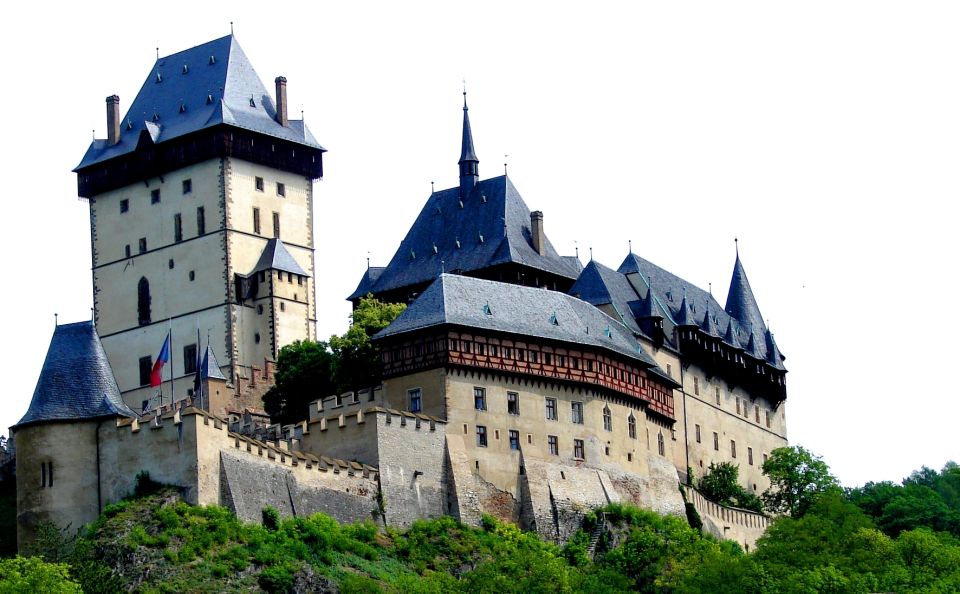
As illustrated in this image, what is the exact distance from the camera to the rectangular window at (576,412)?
98062mm

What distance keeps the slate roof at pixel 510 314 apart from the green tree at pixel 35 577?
70.7 feet

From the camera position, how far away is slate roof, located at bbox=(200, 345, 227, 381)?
354 ft

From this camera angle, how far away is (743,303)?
421 feet

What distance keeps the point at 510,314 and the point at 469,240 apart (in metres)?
15.0

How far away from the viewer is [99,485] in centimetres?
8612

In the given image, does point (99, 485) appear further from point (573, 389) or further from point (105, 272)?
point (105, 272)

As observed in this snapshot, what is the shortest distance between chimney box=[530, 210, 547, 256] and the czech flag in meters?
16.5

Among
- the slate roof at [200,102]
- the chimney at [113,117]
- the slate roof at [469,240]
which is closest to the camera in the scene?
the slate roof at [469,240]

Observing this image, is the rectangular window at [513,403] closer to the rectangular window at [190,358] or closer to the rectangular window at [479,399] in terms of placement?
the rectangular window at [479,399]

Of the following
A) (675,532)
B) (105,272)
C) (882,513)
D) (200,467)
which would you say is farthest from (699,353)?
(200,467)

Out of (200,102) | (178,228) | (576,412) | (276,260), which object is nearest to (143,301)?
(178,228)

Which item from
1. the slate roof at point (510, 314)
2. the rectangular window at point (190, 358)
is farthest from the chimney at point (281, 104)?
the slate roof at point (510, 314)

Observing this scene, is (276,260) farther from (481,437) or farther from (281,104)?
(481,437)

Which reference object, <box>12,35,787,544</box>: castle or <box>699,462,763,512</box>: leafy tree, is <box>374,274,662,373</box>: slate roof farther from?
<box>699,462,763,512</box>: leafy tree
